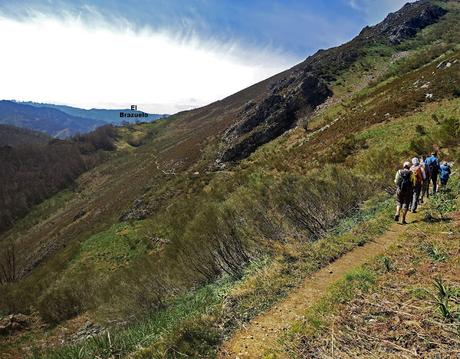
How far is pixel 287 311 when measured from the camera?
268 inches

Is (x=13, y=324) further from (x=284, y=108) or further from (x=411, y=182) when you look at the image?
(x=284, y=108)

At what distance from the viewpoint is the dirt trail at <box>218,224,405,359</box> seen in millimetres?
5961

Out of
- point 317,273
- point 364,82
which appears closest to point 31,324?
point 317,273

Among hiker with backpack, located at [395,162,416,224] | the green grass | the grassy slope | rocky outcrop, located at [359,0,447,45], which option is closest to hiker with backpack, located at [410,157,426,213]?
hiker with backpack, located at [395,162,416,224]

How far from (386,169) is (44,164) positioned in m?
130

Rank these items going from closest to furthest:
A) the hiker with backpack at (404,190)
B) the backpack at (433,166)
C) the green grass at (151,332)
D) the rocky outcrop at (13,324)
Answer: the green grass at (151,332)
the hiker with backpack at (404,190)
the backpack at (433,166)
the rocky outcrop at (13,324)

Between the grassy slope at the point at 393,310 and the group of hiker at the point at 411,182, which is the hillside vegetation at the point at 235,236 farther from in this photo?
the group of hiker at the point at 411,182

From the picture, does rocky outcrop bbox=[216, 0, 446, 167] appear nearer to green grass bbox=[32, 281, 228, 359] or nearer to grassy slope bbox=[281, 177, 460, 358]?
green grass bbox=[32, 281, 228, 359]

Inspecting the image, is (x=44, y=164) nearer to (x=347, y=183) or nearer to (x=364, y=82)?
(x=364, y=82)

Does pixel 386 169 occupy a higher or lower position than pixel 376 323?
higher

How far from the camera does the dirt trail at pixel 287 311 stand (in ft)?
19.6

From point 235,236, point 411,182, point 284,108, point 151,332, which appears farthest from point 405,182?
point 284,108

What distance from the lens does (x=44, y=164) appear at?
409 ft

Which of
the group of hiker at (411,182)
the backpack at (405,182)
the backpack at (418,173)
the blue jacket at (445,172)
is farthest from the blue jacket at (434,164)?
the backpack at (405,182)
